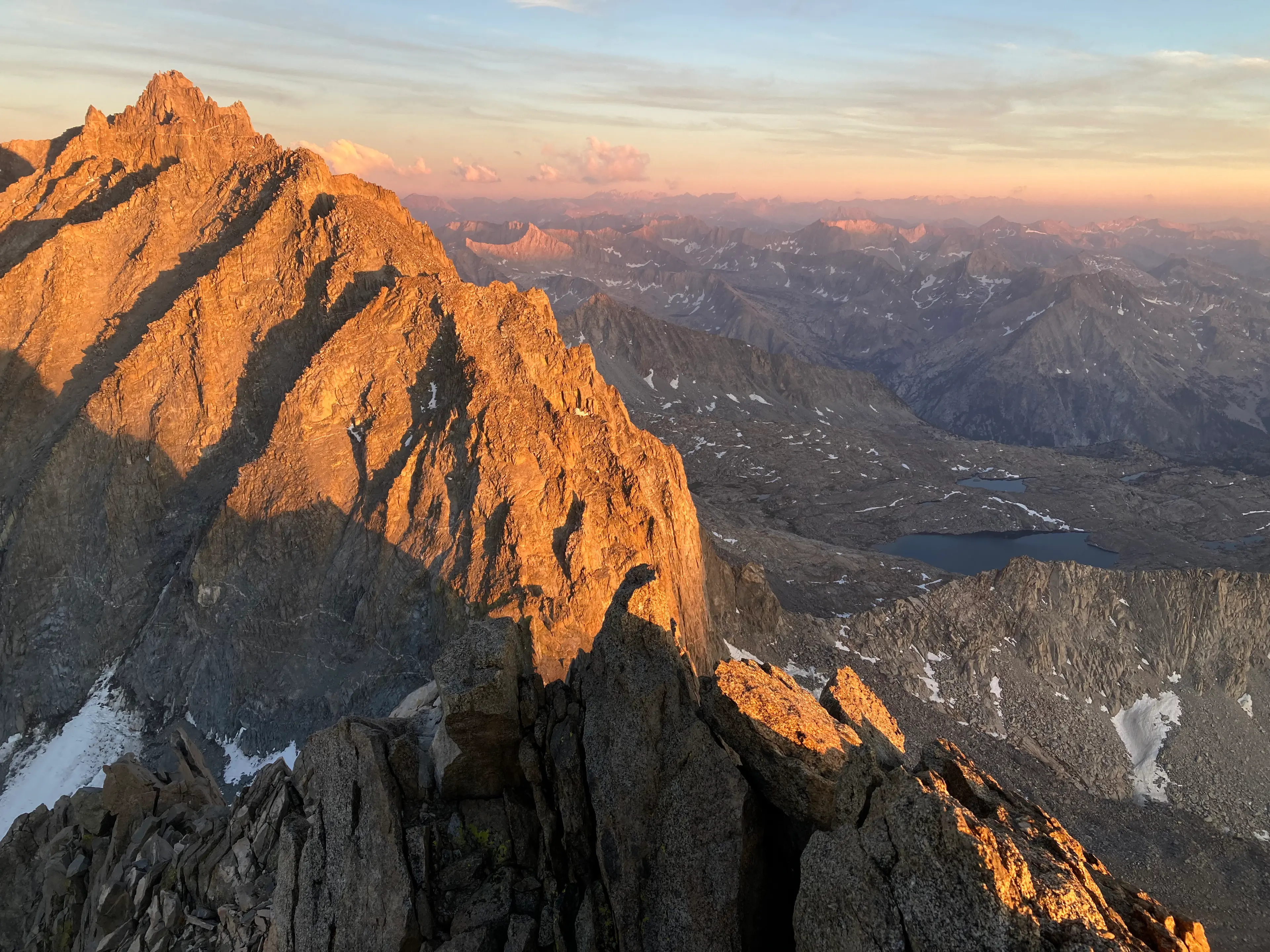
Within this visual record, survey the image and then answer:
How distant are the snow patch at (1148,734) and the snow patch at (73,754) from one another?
114122 millimetres

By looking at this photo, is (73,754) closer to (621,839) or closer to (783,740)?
(621,839)

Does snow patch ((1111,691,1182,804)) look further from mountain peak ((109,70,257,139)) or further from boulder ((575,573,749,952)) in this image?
mountain peak ((109,70,257,139))

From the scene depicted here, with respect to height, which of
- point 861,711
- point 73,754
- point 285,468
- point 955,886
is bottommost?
point 73,754

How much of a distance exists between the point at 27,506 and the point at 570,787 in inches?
3135

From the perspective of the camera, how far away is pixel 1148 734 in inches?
3812

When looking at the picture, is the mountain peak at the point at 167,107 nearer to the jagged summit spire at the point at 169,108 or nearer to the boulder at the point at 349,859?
the jagged summit spire at the point at 169,108

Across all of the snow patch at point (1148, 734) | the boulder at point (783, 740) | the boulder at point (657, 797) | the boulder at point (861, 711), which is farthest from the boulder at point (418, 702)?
the snow patch at point (1148, 734)

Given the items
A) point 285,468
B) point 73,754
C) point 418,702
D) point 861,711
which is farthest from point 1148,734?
point 73,754

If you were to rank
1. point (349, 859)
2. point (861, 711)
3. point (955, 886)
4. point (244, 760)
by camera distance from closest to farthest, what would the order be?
1. point (955, 886)
2. point (349, 859)
3. point (861, 711)
4. point (244, 760)

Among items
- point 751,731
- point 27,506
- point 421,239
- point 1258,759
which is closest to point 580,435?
point 421,239

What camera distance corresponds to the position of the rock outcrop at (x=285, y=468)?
62.8m

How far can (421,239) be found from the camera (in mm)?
91938

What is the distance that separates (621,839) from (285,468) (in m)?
60.4

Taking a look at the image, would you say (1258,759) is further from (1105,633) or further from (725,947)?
(725,947)
